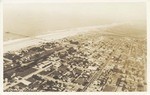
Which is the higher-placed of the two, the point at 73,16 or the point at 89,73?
the point at 73,16

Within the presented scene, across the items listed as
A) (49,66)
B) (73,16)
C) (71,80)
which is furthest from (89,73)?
(73,16)

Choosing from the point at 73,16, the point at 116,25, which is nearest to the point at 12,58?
the point at 73,16

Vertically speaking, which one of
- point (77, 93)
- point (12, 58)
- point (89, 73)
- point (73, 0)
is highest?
point (73, 0)

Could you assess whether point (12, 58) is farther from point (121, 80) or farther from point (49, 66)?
point (121, 80)

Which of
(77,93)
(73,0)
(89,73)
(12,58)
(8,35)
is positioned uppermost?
(73,0)

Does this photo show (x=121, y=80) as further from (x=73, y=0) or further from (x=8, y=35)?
(x=8, y=35)

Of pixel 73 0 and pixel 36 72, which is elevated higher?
pixel 73 0
